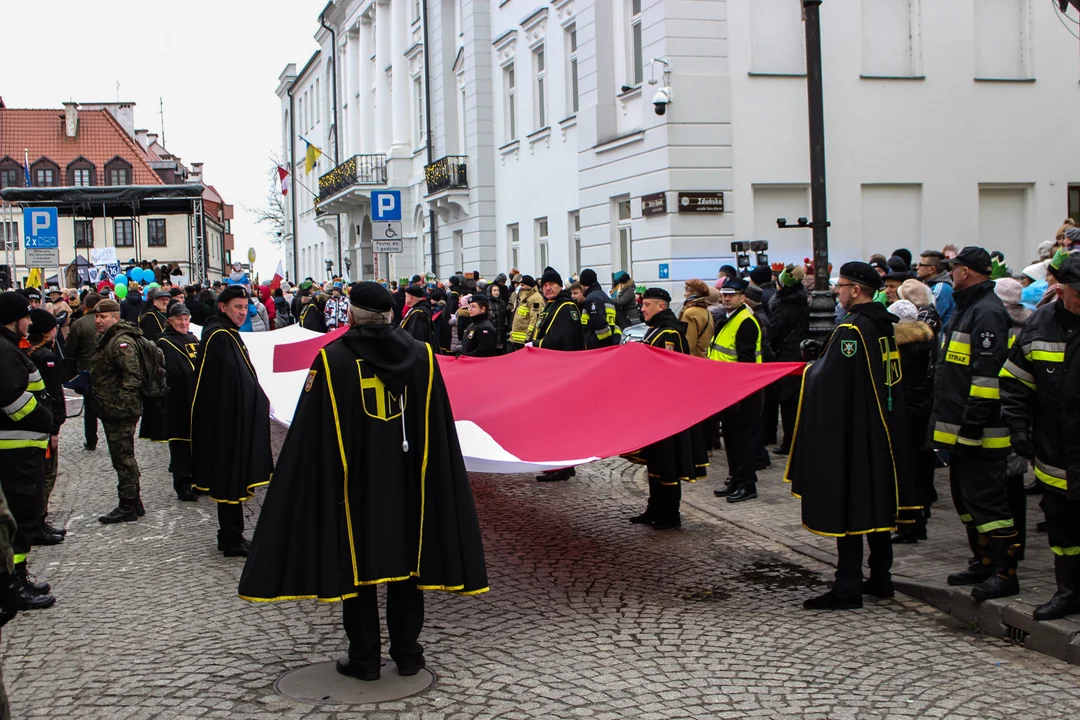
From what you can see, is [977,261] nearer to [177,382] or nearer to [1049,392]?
[1049,392]

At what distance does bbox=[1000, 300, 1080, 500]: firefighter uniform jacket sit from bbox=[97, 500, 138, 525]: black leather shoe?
24.2 feet

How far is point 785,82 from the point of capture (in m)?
19.0

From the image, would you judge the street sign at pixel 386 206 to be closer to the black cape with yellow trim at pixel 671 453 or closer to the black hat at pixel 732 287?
the black hat at pixel 732 287

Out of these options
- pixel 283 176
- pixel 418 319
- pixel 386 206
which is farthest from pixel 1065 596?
pixel 283 176

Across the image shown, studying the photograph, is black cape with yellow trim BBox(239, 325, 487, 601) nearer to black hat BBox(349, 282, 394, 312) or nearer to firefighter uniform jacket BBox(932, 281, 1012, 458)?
black hat BBox(349, 282, 394, 312)

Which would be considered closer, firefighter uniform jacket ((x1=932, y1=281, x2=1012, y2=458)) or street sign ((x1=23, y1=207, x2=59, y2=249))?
firefighter uniform jacket ((x1=932, y1=281, x2=1012, y2=458))

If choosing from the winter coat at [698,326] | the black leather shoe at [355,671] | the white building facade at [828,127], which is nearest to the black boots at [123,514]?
the black leather shoe at [355,671]

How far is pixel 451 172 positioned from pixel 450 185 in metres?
0.37

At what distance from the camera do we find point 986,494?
6.57 meters

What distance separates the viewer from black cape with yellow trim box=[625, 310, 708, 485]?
8.78 m

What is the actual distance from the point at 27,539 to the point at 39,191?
21.9m

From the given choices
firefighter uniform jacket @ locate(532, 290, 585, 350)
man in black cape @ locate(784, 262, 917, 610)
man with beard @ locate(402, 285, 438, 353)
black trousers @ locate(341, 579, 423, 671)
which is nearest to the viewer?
black trousers @ locate(341, 579, 423, 671)

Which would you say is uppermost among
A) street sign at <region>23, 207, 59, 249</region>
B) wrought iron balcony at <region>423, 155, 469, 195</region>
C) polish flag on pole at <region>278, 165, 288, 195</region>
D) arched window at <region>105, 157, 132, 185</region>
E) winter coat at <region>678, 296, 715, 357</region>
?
arched window at <region>105, 157, 132, 185</region>

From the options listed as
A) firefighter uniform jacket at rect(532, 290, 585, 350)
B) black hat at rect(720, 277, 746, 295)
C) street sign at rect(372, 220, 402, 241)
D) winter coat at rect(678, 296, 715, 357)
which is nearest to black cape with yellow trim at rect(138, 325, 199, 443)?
firefighter uniform jacket at rect(532, 290, 585, 350)
